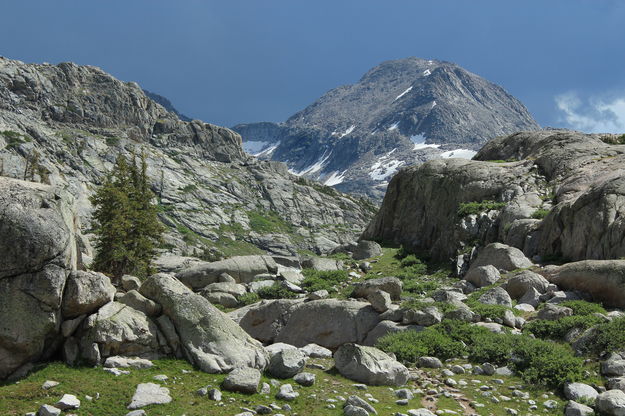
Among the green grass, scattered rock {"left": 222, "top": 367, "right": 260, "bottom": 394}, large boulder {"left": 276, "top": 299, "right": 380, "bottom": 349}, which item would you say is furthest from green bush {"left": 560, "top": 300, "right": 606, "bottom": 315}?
scattered rock {"left": 222, "top": 367, "right": 260, "bottom": 394}

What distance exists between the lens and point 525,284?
2436cm

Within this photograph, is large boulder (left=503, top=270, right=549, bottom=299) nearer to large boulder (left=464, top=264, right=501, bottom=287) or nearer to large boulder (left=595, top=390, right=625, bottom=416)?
large boulder (left=464, top=264, right=501, bottom=287)

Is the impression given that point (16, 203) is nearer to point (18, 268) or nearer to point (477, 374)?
point (18, 268)

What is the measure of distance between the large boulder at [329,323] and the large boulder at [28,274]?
1138 cm

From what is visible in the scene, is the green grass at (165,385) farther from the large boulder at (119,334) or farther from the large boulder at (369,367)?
the large boulder at (119,334)

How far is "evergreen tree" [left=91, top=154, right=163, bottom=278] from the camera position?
3722 centimetres

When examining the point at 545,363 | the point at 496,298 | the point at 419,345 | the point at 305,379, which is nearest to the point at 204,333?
the point at 305,379

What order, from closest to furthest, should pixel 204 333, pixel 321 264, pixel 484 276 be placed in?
pixel 204 333, pixel 484 276, pixel 321 264

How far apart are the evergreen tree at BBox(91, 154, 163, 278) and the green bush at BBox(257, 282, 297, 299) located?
1154 cm

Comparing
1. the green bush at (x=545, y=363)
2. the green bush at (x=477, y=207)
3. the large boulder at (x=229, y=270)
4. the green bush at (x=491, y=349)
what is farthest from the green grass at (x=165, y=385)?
the green bush at (x=477, y=207)

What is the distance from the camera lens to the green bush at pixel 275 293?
101 ft

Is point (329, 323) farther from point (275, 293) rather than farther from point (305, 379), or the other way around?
point (275, 293)

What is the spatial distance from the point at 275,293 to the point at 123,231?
1437 centimetres

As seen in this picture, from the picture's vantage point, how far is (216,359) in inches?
585
